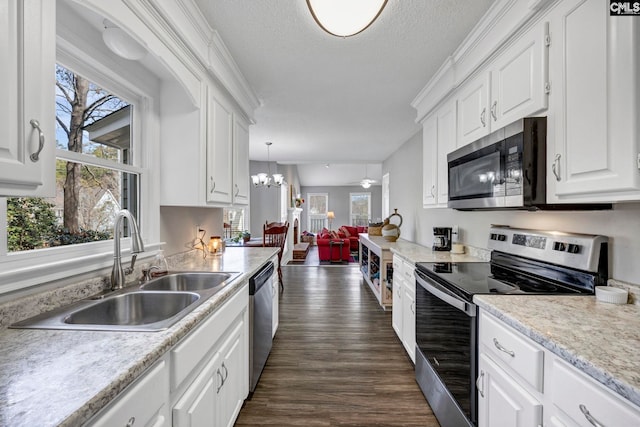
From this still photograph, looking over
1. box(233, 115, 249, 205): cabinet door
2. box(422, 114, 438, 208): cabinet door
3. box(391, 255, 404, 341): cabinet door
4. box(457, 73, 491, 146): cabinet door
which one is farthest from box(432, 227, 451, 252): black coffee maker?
box(233, 115, 249, 205): cabinet door

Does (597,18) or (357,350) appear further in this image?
(357,350)

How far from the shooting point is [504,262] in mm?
1991

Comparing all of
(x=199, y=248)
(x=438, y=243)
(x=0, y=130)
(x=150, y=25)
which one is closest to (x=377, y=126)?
(x=438, y=243)

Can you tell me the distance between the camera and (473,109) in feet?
6.89

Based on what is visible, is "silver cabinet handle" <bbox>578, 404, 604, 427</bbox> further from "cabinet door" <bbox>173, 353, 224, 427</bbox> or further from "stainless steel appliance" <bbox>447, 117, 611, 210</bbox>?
"cabinet door" <bbox>173, 353, 224, 427</bbox>

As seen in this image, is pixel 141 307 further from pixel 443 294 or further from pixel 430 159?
pixel 430 159

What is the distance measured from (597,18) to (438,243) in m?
2.18

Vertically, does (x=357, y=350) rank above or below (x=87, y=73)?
below

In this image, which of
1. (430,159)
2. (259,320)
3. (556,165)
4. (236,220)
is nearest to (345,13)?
(556,165)

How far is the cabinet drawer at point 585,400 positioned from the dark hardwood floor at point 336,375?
1.17 metres

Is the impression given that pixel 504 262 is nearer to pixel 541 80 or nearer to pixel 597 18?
pixel 541 80

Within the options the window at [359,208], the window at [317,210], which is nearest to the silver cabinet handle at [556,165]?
the window at [359,208]

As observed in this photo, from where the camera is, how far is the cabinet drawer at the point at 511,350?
100 cm

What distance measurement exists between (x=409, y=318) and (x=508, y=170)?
4.71 ft
